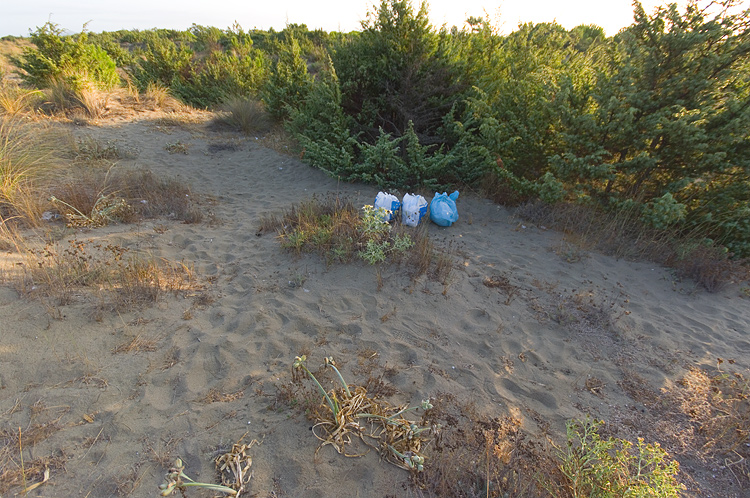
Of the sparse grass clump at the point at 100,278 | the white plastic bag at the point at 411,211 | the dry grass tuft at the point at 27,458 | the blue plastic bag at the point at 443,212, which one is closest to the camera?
the dry grass tuft at the point at 27,458

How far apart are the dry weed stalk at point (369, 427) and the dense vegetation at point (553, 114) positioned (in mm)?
3673

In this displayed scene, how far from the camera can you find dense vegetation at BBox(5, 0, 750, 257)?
3.96 metres

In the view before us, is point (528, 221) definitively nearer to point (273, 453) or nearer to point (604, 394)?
point (604, 394)

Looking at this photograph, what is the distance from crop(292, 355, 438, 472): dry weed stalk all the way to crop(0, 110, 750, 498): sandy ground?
8cm

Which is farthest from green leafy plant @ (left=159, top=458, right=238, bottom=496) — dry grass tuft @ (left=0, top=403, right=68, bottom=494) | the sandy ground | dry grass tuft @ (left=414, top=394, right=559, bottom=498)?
dry grass tuft @ (left=414, top=394, right=559, bottom=498)

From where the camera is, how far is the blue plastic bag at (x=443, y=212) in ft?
15.8

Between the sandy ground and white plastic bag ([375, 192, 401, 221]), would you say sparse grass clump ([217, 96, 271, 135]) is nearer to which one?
the sandy ground

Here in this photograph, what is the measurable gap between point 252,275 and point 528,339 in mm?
2723

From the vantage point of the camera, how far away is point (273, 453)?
209 centimetres

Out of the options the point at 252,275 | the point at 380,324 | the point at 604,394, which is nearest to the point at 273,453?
the point at 380,324

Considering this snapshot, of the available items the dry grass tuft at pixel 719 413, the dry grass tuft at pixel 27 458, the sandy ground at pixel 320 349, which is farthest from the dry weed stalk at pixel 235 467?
the dry grass tuft at pixel 719 413

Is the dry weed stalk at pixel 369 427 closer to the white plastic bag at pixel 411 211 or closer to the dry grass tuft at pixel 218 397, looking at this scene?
the dry grass tuft at pixel 218 397

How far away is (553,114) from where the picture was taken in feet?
15.4

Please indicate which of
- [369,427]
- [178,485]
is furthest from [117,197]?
[369,427]
